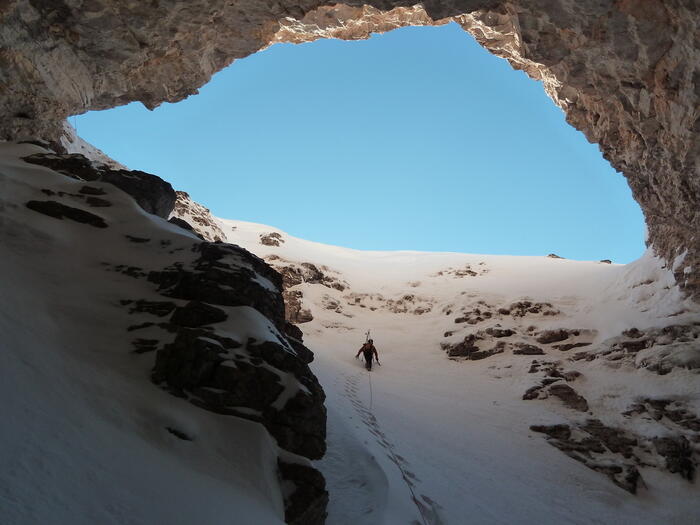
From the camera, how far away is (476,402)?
1808 centimetres

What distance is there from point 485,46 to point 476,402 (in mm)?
14400

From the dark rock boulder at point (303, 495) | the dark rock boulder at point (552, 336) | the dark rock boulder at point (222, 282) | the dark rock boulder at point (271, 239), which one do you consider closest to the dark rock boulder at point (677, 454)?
the dark rock boulder at point (552, 336)

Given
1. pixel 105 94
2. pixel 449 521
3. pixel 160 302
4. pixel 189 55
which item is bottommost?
pixel 449 521

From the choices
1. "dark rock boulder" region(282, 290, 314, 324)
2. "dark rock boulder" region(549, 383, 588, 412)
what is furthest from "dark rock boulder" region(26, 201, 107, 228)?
"dark rock boulder" region(282, 290, 314, 324)

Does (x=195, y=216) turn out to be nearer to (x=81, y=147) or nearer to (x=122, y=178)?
(x=81, y=147)

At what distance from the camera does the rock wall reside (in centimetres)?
1202

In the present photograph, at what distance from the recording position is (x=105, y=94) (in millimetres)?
18281

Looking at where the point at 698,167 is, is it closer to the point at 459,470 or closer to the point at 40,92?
the point at 459,470

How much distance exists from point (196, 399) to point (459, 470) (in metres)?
7.34

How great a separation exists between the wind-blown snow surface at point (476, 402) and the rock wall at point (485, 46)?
199 inches

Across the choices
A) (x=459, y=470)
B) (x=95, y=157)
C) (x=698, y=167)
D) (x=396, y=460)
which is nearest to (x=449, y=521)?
(x=396, y=460)

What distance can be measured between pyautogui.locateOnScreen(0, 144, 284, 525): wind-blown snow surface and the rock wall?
7.72 m

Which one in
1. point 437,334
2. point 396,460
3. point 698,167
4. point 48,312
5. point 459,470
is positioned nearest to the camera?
point 48,312

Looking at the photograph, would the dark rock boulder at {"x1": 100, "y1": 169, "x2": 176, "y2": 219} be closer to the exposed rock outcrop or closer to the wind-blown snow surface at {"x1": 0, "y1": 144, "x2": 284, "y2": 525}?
the wind-blown snow surface at {"x1": 0, "y1": 144, "x2": 284, "y2": 525}
